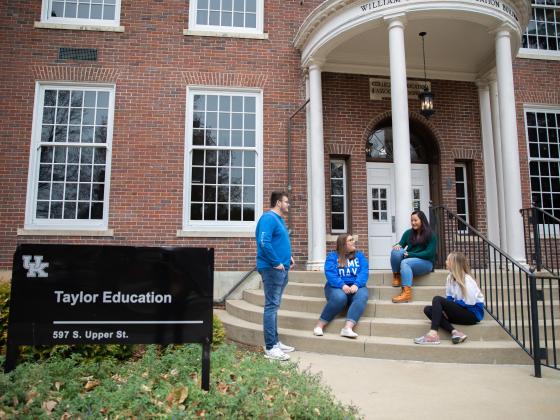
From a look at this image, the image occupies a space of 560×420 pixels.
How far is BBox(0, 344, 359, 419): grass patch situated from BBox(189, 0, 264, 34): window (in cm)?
731

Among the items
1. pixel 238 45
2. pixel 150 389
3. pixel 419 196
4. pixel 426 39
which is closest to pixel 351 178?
pixel 419 196

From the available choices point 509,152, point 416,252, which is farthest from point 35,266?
point 509,152

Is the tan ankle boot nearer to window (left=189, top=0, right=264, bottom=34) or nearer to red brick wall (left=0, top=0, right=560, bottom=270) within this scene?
red brick wall (left=0, top=0, right=560, bottom=270)

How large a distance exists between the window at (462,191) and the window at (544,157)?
4.94ft

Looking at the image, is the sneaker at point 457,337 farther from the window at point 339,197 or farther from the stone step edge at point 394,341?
the window at point 339,197

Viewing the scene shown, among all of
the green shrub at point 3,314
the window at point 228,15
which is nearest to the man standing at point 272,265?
the green shrub at point 3,314

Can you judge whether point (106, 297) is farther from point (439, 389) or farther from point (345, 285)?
point (345, 285)

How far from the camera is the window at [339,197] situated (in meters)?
8.82

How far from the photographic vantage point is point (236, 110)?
28.2ft

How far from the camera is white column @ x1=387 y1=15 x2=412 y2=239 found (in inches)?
251

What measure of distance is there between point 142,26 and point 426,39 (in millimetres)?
5678

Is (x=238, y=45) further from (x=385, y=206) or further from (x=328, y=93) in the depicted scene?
(x=385, y=206)

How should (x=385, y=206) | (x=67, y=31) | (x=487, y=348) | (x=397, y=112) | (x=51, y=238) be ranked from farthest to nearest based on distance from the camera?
(x=385, y=206) < (x=67, y=31) < (x=51, y=238) < (x=397, y=112) < (x=487, y=348)

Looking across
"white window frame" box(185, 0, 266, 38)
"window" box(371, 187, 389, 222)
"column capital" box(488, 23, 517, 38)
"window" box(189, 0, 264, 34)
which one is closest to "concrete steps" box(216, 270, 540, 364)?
"window" box(371, 187, 389, 222)
